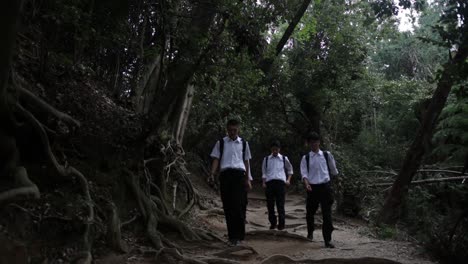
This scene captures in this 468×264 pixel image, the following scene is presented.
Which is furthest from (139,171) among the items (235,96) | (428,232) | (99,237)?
(235,96)

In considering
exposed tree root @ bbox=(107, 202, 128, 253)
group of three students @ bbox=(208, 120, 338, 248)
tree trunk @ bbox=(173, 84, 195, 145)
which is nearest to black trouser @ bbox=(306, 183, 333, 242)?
group of three students @ bbox=(208, 120, 338, 248)

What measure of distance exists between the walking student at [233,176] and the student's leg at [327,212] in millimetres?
1353

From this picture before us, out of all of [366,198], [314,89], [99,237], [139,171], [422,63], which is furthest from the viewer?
[422,63]

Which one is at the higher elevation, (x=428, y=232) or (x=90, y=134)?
(x=90, y=134)

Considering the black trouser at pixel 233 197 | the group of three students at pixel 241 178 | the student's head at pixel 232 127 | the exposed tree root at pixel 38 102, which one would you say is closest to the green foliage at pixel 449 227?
the group of three students at pixel 241 178

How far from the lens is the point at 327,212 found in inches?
293

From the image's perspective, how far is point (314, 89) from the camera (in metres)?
18.6

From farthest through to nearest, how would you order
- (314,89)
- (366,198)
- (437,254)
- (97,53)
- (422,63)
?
(422,63) → (314,89) → (366,198) → (97,53) → (437,254)

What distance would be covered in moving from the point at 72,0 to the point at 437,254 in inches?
240

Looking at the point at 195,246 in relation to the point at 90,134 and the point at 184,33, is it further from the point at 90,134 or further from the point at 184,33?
the point at 184,33

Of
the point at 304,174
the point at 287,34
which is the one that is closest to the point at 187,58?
the point at 304,174

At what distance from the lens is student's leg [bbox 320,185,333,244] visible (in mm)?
7383

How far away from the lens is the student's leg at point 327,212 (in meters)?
7.38

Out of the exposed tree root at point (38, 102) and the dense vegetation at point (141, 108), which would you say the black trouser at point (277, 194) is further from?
the exposed tree root at point (38, 102)
